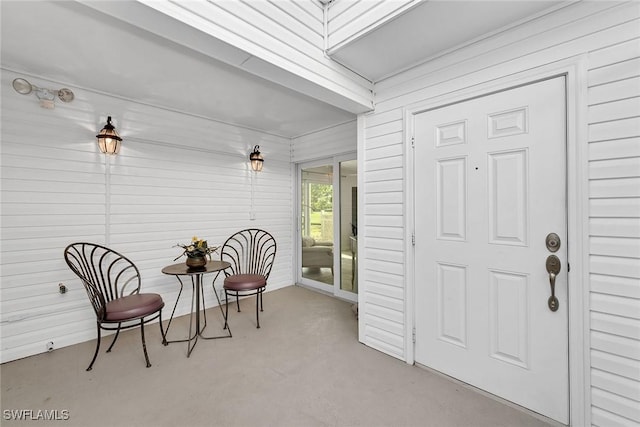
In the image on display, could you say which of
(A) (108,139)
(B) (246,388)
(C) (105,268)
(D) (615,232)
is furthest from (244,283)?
(D) (615,232)

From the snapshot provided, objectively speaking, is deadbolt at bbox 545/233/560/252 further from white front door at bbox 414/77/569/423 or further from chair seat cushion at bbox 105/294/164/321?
chair seat cushion at bbox 105/294/164/321

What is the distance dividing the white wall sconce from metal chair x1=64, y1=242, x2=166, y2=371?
55.2 inches

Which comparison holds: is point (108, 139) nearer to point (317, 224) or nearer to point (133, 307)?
point (133, 307)

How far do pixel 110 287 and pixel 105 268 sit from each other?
276mm

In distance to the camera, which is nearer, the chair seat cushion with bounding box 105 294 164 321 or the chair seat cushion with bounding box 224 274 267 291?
the chair seat cushion with bounding box 105 294 164 321

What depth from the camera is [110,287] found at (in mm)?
2672

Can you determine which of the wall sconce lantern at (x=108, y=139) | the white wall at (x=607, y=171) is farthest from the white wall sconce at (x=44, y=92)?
the white wall at (x=607, y=171)

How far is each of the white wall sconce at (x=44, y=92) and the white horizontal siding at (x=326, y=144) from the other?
2.88 m

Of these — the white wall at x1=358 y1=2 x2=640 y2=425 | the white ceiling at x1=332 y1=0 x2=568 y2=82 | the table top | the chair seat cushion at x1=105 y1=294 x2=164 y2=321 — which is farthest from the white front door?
the chair seat cushion at x1=105 y1=294 x2=164 y2=321

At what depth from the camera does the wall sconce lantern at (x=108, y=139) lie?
2.67m

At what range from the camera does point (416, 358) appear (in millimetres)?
2250

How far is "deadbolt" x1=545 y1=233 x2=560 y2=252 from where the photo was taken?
5.26 ft

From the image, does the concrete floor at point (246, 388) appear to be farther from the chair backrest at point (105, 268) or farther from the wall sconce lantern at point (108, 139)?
the wall sconce lantern at point (108, 139)

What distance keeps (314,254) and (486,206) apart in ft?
10.2
